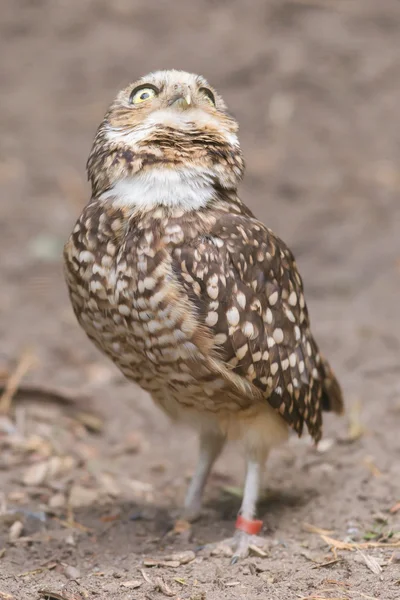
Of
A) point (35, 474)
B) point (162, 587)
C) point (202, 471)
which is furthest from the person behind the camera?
point (35, 474)

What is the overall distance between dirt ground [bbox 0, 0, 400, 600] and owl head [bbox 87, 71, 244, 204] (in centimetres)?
157

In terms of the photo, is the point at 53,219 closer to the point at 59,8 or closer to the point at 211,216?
the point at 59,8

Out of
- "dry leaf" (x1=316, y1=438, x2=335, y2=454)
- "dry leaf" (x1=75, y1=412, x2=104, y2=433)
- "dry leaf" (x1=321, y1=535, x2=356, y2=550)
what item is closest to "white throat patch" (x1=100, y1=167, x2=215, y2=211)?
"dry leaf" (x1=321, y1=535, x2=356, y2=550)

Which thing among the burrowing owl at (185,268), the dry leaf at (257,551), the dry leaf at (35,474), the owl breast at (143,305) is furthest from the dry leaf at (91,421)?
the dry leaf at (257,551)

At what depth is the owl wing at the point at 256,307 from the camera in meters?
3.38

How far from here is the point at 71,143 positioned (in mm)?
8188

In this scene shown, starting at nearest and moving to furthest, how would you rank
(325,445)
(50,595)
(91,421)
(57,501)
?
(50,595) < (57,501) < (325,445) < (91,421)

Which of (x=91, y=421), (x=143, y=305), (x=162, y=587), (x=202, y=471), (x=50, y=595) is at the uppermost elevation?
(x=143, y=305)

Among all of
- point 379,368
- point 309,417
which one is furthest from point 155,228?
point 379,368

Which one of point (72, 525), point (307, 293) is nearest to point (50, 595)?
point (72, 525)

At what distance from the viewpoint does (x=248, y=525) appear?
12.4 feet

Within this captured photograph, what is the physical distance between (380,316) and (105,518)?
273 centimetres

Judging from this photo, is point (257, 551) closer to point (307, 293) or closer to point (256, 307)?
point (256, 307)

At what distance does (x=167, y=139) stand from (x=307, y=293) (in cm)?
332
